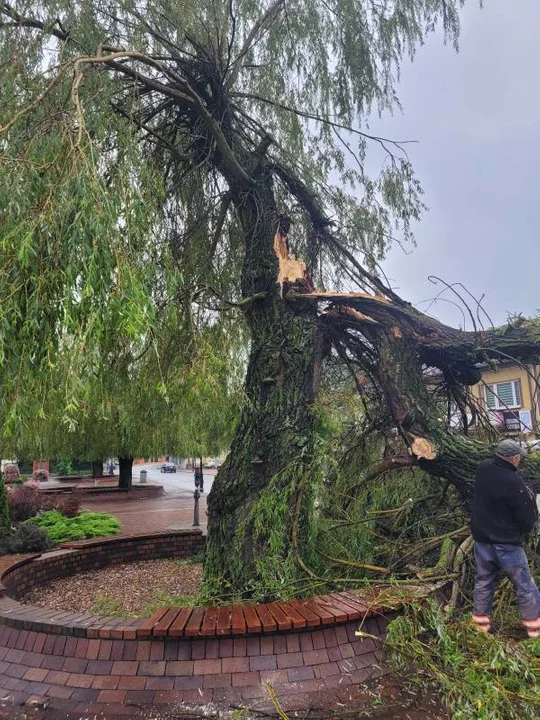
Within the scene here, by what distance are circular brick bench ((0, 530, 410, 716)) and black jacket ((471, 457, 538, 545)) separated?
941 millimetres

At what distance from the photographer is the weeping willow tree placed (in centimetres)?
299

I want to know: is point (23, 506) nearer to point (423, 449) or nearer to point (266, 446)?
point (266, 446)

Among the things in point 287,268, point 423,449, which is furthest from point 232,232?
point 423,449

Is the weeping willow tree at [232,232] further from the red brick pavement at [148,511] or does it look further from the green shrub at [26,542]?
the red brick pavement at [148,511]

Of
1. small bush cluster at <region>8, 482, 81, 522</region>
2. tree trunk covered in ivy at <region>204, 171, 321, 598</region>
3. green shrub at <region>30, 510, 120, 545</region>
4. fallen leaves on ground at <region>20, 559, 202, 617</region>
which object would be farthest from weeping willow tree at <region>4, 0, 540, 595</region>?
small bush cluster at <region>8, 482, 81, 522</region>

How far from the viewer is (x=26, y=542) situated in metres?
6.73

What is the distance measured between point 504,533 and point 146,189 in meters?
3.69

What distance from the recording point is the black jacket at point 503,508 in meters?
3.71

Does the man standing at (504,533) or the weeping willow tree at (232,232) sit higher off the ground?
the weeping willow tree at (232,232)

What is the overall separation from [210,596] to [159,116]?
5.02 m

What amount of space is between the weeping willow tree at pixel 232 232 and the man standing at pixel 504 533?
0.84 m

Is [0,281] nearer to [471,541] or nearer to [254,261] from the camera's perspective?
[254,261]

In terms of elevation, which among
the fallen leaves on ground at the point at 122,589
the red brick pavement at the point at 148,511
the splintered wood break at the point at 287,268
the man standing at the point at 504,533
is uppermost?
the splintered wood break at the point at 287,268

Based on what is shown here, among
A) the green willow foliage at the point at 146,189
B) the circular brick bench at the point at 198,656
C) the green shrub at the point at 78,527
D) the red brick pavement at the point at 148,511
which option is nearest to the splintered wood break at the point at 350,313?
the green willow foliage at the point at 146,189
